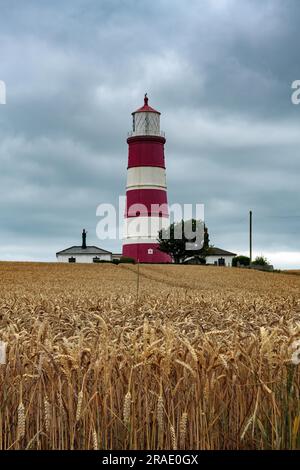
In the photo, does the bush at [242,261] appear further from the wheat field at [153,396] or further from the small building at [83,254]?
the wheat field at [153,396]

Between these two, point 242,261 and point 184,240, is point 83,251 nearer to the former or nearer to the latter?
point 184,240

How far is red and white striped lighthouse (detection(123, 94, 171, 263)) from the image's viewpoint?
79.8 metres

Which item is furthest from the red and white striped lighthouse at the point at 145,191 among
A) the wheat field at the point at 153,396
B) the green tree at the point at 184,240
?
the wheat field at the point at 153,396

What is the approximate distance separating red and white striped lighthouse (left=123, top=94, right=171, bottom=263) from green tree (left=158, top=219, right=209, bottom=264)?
12060mm

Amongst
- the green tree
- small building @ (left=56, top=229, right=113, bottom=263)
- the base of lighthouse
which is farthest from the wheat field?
small building @ (left=56, top=229, right=113, bottom=263)

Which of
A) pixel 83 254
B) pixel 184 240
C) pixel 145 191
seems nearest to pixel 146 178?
pixel 145 191

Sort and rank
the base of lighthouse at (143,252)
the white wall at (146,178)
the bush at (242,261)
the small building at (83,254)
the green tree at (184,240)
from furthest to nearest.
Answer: the small building at (83,254) → the bush at (242,261) → the green tree at (184,240) → the base of lighthouse at (143,252) → the white wall at (146,178)

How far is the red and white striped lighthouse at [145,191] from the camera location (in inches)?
3142

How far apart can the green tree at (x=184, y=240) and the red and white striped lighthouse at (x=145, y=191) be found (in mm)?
12060

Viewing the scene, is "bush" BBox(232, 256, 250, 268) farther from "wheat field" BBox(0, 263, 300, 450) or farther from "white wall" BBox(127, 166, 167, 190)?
"wheat field" BBox(0, 263, 300, 450)

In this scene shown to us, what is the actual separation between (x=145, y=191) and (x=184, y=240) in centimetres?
2337

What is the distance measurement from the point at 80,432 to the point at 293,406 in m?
1.70
